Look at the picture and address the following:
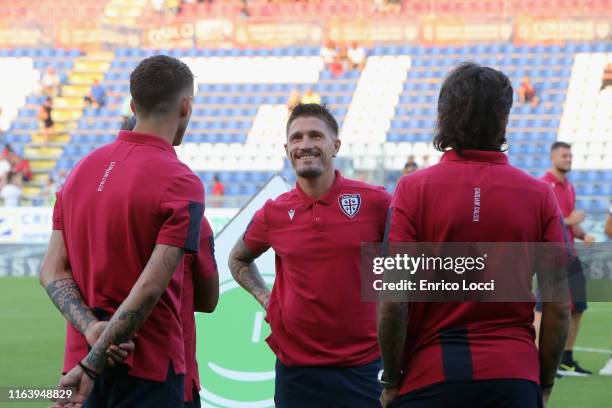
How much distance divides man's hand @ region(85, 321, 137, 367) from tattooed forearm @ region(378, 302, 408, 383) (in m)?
0.78

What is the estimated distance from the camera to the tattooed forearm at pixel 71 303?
3.40 meters

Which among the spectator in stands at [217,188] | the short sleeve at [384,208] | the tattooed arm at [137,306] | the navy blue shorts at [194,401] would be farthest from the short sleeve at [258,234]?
the spectator in stands at [217,188]

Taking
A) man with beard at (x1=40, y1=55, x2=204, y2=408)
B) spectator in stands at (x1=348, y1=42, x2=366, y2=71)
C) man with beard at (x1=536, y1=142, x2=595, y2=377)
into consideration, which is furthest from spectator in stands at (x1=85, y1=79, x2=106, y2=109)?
man with beard at (x1=40, y1=55, x2=204, y2=408)

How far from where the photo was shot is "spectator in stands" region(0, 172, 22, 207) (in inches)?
799

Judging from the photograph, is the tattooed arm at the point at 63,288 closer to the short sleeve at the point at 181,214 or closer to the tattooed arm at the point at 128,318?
the tattooed arm at the point at 128,318

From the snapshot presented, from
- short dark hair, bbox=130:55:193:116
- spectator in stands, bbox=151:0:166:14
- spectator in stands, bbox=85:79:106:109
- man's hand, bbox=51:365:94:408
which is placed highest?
short dark hair, bbox=130:55:193:116

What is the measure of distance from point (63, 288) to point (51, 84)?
3040cm

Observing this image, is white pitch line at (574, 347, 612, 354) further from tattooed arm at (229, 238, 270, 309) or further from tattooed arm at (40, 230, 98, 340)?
tattooed arm at (40, 230, 98, 340)

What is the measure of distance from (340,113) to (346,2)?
15.2 feet

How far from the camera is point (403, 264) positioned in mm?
3227

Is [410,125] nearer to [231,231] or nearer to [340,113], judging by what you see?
[340,113]

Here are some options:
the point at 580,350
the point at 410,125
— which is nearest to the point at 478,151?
the point at 580,350

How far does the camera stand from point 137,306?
3275 mm

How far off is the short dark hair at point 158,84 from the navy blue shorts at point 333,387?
142cm
